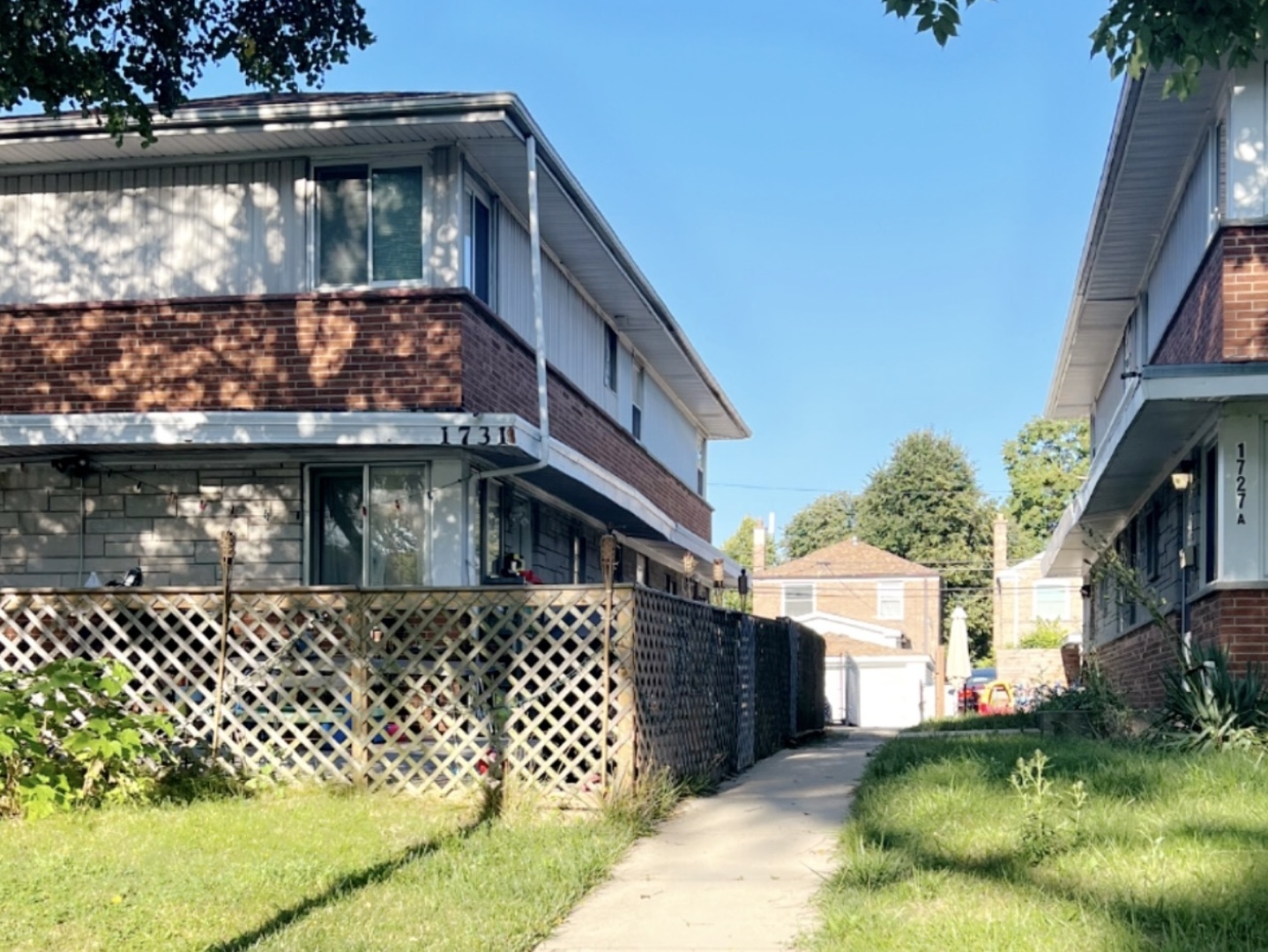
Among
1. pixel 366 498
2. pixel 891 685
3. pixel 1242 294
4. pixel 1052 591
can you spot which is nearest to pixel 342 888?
pixel 366 498

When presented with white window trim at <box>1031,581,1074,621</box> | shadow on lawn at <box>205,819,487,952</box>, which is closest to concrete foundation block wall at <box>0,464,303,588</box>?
shadow on lawn at <box>205,819,487,952</box>

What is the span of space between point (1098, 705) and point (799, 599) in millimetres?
45726

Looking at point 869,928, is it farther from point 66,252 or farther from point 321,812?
point 66,252

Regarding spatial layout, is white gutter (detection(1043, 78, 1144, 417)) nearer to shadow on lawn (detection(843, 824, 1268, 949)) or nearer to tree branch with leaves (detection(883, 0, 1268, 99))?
tree branch with leaves (detection(883, 0, 1268, 99))

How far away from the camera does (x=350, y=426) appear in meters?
12.3

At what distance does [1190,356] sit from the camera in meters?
13.5

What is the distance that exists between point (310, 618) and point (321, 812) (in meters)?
1.47

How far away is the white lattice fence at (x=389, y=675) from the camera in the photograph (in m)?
9.23

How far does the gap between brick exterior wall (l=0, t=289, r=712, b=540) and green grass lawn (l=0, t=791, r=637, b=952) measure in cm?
446

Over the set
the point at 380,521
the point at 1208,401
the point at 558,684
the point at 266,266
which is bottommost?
the point at 558,684

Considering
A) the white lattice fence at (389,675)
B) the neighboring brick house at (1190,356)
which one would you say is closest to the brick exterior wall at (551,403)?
the white lattice fence at (389,675)

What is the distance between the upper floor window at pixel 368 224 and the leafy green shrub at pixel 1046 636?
1554 inches

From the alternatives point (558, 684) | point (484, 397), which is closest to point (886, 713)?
point (484, 397)

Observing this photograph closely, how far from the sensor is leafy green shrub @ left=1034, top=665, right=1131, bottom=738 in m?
13.3
